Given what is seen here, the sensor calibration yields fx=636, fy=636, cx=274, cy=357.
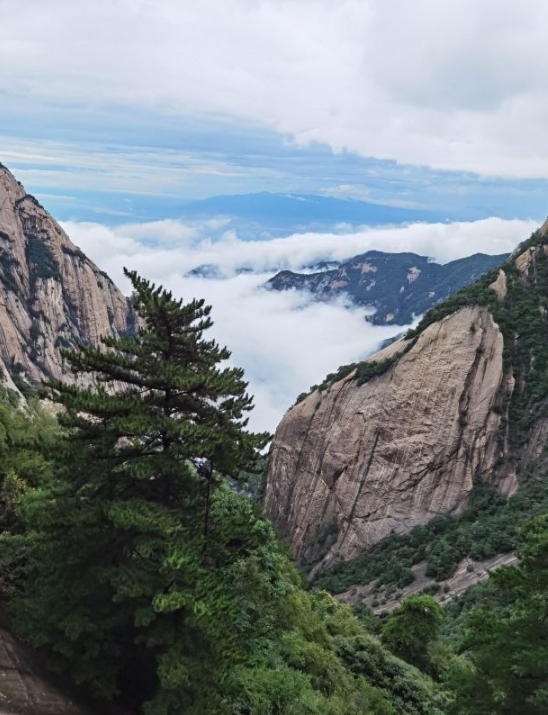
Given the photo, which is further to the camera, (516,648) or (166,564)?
(516,648)

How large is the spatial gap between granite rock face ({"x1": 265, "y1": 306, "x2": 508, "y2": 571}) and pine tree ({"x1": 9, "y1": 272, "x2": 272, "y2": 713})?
5316 cm

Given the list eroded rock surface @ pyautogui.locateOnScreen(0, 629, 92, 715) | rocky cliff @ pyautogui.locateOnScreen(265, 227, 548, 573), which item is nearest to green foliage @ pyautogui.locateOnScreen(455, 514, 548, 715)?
eroded rock surface @ pyautogui.locateOnScreen(0, 629, 92, 715)

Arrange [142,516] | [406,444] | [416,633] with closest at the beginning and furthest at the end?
[142,516], [416,633], [406,444]

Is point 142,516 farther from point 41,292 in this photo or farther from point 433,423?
point 41,292

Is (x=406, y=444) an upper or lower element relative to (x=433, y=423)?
lower

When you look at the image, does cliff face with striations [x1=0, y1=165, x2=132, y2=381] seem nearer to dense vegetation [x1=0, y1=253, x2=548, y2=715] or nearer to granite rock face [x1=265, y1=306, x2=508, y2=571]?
granite rock face [x1=265, y1=306, x2=508, y2=571]

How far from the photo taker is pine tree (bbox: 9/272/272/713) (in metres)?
13.2

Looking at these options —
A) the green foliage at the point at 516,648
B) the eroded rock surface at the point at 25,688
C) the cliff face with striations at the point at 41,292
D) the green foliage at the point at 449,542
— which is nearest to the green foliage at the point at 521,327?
the green foliage at the point at 449,542

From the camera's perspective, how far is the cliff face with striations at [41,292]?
110 meters

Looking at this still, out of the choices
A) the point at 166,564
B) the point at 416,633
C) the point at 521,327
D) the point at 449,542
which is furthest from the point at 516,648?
the point at 521,327

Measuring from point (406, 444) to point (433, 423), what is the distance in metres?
3.62

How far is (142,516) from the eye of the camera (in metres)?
13.2

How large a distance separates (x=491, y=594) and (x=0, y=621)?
30.1m

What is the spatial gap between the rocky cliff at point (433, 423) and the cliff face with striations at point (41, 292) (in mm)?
52113
